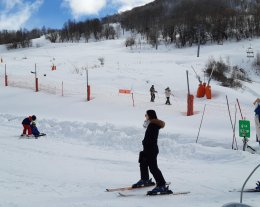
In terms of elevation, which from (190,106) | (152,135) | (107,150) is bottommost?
(107,150)

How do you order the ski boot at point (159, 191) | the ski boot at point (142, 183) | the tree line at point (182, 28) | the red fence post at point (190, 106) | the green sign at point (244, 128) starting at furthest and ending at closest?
1. the tree line at point (182, 28)
2. the red fence post at point (190, 106)
3. the green sign at point (244, 128)
4. the ski boot at point (142, 183)
5. the ski boot at point (159, 191)

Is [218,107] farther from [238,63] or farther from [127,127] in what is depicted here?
[238,63]

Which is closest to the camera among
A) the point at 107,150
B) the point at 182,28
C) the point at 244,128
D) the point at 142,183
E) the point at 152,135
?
the point at 152,135

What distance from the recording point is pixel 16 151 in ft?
42.4

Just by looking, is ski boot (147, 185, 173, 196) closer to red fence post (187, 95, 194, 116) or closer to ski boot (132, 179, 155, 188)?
ski boot (132, 179, 155, 188)

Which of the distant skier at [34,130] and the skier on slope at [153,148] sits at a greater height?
the skier on slope at [153,148]

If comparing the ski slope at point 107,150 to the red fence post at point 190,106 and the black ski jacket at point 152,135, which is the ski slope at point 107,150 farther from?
the black ski jacket at point 152,135

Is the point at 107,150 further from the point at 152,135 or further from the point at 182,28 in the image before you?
the point at 182,28

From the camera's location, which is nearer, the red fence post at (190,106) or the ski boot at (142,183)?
the ski boot at (142,183)

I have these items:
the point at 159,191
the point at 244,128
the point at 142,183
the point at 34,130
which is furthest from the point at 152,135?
the point at 34,130

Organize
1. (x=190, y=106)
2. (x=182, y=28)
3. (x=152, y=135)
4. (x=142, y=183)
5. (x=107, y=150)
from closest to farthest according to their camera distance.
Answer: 1. (x=152, y=135)
2. (x=142, y=183)
3. (x=107, y=150)
4. (x=190, y=106)
5. (x=182, y=28)

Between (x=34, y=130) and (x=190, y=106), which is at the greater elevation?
(x=190, y=106)

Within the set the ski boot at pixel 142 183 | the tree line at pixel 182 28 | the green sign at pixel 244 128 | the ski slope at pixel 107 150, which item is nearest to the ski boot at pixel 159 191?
the ski slope at pixel 107 150

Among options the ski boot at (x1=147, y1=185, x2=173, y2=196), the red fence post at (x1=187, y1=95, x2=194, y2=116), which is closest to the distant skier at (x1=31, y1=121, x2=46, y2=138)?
the red fence post at (x1=187, y1=95, x2=194, y2=116)
